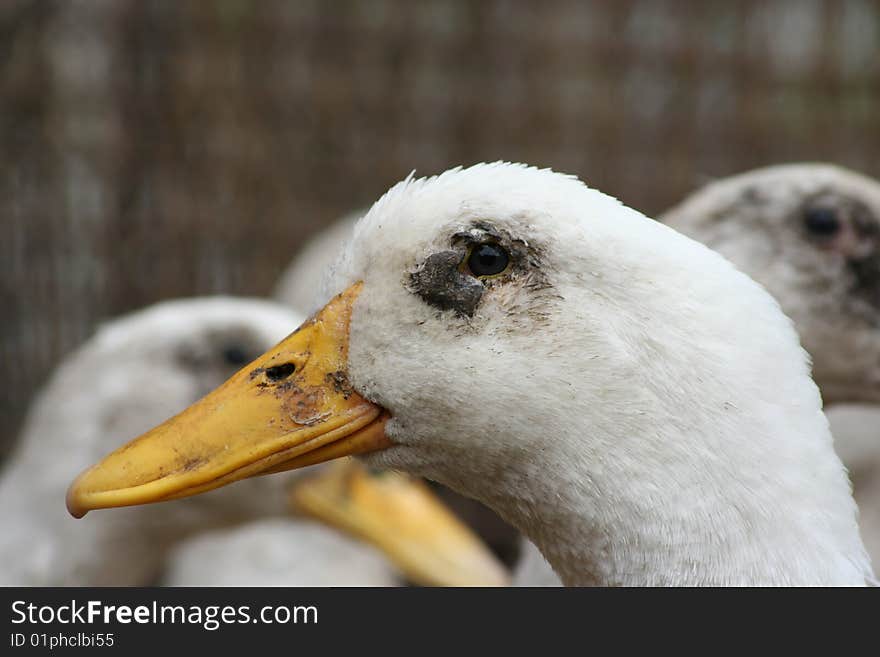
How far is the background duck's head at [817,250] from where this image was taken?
306cm

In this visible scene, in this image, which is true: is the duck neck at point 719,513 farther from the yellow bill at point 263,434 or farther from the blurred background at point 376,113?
the blurred background at point 376,113

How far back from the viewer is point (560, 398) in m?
1.76

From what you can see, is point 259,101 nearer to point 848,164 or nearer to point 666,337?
point 848,164

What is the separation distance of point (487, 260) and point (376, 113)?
4155 mm

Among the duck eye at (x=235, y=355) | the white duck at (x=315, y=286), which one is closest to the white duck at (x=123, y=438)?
the duck eye at (x=235, y=355)

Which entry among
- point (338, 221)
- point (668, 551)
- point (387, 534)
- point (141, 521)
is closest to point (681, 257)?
point (668, 551)

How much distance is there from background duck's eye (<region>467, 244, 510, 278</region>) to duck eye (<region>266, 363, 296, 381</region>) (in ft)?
1.02

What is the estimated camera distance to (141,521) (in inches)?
133

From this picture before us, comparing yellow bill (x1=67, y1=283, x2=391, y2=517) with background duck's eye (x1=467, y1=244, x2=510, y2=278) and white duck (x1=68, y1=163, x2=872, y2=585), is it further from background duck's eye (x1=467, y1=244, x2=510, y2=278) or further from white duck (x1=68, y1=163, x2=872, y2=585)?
background duck's eye (x1=467, y1=244, x2=510, y2=278)

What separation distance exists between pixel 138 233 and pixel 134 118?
1.57 ft

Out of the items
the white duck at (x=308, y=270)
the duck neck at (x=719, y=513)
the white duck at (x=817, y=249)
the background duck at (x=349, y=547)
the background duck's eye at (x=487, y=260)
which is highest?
the background duck's eye at (x=487, y=260)

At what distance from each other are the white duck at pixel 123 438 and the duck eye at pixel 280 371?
1.40 m

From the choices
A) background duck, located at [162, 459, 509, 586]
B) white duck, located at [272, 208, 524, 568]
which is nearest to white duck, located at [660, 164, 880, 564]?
background duck, located at [162, 459, 509, 586]

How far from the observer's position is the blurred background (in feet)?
18.4
